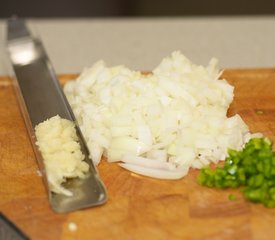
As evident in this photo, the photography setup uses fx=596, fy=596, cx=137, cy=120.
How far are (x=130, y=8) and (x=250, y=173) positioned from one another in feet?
4.99

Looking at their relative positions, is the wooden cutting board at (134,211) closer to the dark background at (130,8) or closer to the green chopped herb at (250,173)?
the green chopped herb at (250,173)

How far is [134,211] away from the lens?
1374mm

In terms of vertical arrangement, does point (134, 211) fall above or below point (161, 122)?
below

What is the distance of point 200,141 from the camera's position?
5.01 ft

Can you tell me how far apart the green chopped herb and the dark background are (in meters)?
1.43

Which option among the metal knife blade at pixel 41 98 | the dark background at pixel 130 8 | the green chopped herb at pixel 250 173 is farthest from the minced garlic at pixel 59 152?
the dark background at pixel 130 8

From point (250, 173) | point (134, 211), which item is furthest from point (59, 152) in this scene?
point (250, 173)

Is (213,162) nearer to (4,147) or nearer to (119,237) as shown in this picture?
(119,237)

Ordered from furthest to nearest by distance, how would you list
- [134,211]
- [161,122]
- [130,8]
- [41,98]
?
[130,8] → [41,98] → [161,122] → [134,211]

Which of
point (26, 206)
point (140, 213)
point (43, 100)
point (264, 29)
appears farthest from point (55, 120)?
point (264, 29)

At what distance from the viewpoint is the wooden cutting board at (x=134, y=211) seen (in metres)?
1.31

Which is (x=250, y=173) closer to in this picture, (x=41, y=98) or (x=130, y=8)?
(x=41, y=98)

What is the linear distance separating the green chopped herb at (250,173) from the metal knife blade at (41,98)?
0.88 feet

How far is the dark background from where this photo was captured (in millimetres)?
2756
